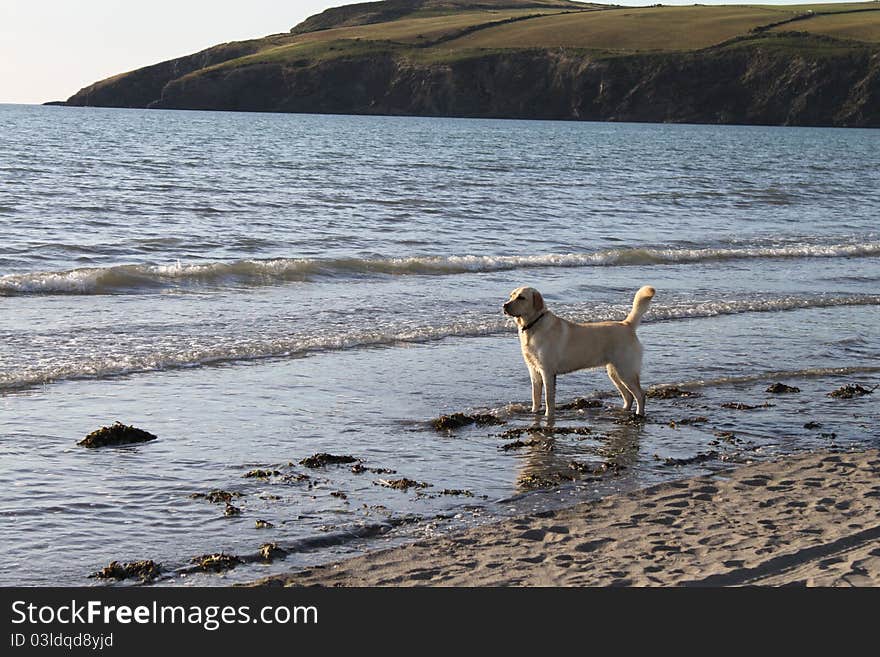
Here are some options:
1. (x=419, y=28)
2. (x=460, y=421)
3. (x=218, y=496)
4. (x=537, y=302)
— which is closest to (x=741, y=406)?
(x=537, y=302)

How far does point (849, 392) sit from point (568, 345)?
3022mm

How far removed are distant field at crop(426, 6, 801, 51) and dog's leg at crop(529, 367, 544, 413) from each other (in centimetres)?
13814

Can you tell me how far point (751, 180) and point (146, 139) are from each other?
130 feet

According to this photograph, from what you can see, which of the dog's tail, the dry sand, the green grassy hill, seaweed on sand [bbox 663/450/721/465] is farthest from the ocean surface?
the green grassy hill

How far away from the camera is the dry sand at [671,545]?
18.8 ft

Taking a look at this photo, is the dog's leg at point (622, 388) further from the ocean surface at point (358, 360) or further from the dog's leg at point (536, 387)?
the dog's leg at point (536, 387)

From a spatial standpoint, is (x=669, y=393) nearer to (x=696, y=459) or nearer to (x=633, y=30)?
(x=696, y=459)

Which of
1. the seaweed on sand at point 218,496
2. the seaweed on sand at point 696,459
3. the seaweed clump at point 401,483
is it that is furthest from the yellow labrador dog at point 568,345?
the seaweed on sand at point 218,496

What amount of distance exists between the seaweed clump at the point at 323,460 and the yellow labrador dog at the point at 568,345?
2.10 metres

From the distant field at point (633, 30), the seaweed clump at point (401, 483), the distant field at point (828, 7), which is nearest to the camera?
the seaweed clump at point (401, 483)

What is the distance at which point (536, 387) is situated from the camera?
32.1 ft

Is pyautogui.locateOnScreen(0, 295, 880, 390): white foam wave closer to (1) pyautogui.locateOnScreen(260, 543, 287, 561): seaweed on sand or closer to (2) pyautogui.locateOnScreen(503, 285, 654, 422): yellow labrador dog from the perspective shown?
(2) pyautogui.locateOnScreen(503, 285, 654, 422): yellow labrador dog

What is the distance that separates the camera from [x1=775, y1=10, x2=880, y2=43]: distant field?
458ft

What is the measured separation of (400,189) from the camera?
35.7 metres
